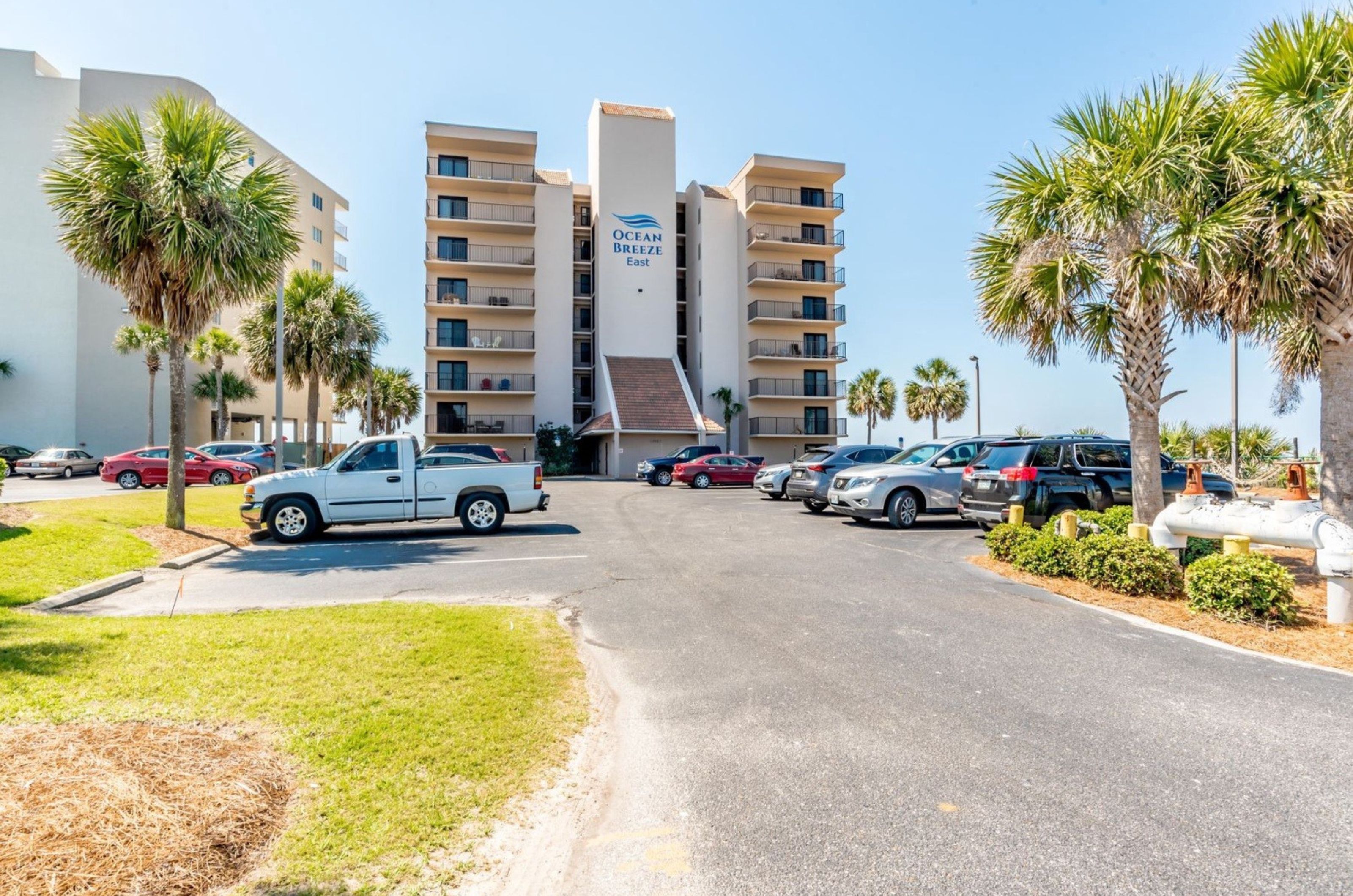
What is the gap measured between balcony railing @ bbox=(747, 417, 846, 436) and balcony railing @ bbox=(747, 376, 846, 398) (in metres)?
1.34

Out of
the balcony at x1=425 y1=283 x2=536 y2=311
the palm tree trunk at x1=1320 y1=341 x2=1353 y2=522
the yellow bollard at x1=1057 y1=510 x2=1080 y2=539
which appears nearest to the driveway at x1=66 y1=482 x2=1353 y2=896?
the yellow bollard at x1=1057 y1=510 x2=1080 y2=539

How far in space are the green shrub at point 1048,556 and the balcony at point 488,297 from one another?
3499cm

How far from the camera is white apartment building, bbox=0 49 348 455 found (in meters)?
37.3

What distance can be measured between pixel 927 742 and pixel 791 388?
40.6m

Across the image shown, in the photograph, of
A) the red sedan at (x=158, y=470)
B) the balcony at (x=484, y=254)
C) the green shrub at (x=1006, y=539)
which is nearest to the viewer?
the green shrub at (x=1006, y=539)

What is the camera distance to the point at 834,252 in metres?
46.1

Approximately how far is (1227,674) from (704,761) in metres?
4.09

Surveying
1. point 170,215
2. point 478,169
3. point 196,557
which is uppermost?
point 478,169

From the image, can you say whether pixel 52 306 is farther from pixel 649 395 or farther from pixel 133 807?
pixel 133 807

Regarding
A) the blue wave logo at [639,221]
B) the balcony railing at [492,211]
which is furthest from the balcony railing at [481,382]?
the blue wave logo at [639,221]

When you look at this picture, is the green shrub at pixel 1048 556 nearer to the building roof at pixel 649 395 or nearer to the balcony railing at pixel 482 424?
the building roof at pixel 649 395

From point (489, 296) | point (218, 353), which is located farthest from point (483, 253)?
point (218, 353)

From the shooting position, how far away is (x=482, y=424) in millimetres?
40000

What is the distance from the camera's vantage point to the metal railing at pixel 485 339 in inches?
1574
